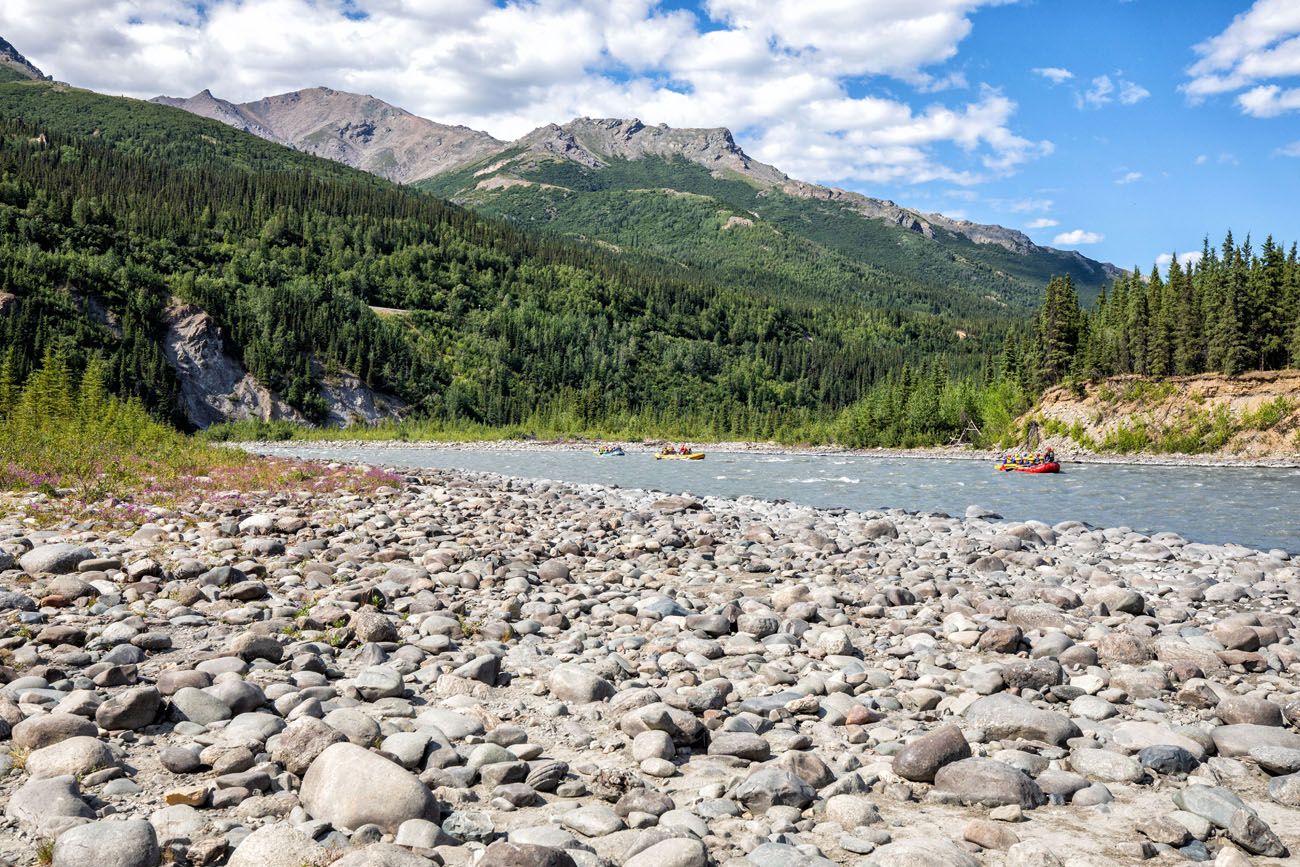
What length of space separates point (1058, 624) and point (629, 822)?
753cm

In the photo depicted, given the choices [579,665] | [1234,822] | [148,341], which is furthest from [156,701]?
[148,341]

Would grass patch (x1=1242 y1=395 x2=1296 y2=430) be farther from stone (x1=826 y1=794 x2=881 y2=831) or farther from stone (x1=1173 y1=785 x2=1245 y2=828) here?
stone (x1=826 y1=794 x2=881 y2=831)

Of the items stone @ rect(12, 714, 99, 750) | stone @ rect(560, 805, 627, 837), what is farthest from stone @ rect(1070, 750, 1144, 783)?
stone @ rect(12, 714, 99, 750)

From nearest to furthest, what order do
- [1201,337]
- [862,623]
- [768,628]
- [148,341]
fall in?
[768,628], [862,623], [1201,337], [148,341]

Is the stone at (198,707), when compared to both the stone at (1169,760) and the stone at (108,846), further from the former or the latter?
the stone at (1169,760)

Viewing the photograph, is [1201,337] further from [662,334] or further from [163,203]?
[163,203]

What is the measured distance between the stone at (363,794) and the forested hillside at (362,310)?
8851cm

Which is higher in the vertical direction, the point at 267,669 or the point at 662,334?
the point at 662,334

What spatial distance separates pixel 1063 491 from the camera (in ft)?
117

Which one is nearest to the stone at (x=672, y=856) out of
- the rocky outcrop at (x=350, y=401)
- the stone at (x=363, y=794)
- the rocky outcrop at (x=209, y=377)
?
the stone at (x=363, y=794)

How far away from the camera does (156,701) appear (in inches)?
239

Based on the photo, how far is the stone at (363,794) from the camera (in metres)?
4.67

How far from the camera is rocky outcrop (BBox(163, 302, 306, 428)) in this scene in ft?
345

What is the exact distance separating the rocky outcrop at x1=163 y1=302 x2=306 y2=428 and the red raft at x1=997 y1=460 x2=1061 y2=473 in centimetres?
9404
